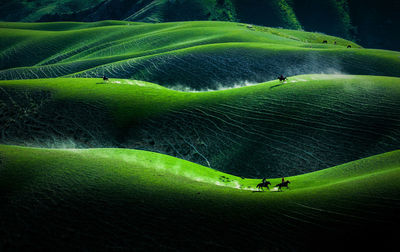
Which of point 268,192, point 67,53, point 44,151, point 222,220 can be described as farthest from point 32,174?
point 67,53

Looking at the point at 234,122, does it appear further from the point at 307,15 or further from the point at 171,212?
the point at 307,15

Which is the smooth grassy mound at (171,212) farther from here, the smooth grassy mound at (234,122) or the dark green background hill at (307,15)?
the dark green background hill at (307,15)

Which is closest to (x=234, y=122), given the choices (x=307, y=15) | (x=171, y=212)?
(x=171, y=212)

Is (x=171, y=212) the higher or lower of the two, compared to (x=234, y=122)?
lower

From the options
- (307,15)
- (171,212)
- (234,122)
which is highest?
(307,15)

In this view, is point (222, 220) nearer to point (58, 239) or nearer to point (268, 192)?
point (268, 192)
